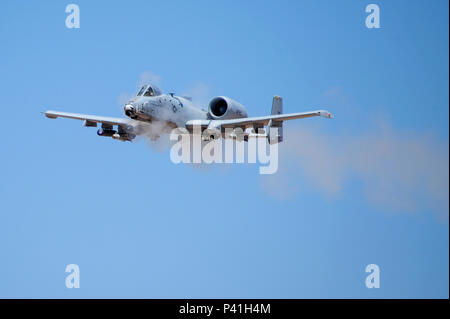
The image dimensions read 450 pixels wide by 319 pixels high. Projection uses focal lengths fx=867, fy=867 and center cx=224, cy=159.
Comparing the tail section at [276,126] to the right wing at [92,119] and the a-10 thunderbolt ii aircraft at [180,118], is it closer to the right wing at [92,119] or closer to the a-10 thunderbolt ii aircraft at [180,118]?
the a-10 thunderbolt ii aircraft at [180,118]

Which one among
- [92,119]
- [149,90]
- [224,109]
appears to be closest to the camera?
[149,90]

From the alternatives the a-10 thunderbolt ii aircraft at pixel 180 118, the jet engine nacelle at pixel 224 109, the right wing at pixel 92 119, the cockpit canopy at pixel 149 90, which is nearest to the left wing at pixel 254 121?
the a-10 thunderbolt ii aircraft at pixel 180 118

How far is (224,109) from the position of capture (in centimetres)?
5241

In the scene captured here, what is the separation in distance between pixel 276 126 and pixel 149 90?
24.7 feet

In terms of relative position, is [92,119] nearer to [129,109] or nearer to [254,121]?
[129,109]

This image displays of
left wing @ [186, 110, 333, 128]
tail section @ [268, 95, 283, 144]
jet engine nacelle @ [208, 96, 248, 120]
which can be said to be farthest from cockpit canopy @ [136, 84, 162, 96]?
tail section @ [268, 95, 283, 144]

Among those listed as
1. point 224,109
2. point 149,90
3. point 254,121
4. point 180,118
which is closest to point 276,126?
point 254,121

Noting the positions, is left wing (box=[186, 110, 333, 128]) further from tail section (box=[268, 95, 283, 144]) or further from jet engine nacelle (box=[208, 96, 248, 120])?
jet engine nacelle (box=[208, 96, 248, 120])

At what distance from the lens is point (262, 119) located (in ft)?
162

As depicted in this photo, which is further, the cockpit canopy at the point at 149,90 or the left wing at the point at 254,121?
the cockpit canopy at the point at 149,90

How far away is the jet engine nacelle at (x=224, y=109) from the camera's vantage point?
52062 mm
